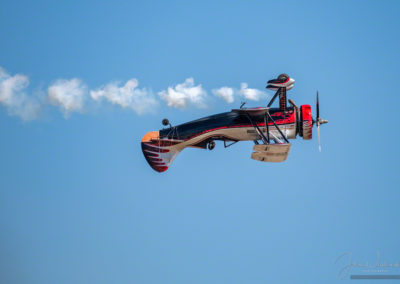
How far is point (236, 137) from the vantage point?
4297 cm

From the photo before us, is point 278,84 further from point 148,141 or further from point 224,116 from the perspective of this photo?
point 148,141

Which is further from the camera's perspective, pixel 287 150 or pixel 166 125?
pixel 166 125

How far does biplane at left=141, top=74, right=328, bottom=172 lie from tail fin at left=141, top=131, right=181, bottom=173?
0.50 metres

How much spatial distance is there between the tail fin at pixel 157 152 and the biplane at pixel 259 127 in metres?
0.50

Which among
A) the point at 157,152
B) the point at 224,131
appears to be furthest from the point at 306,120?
the point at 157,152

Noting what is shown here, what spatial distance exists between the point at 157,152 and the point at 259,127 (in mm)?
7364

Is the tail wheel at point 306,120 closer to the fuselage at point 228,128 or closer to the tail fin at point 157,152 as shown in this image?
the fuselage at point 228,128

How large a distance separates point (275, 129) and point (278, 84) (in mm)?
2839

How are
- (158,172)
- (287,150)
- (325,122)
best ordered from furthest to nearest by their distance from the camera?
(158,172) → (325,122) → (287,150)

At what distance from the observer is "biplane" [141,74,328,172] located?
41.6 metres

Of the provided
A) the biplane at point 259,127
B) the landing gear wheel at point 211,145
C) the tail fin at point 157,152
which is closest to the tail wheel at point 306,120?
the biplane at point 259,127

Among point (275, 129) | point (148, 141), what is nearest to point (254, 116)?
point (275, 129)

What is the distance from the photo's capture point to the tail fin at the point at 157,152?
44906mm

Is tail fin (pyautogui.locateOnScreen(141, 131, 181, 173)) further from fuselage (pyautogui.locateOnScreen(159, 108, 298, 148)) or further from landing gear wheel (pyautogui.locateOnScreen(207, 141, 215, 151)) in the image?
landing gear wheel (pyautogui.locateOnScreen(207, 141, 215, 151))
